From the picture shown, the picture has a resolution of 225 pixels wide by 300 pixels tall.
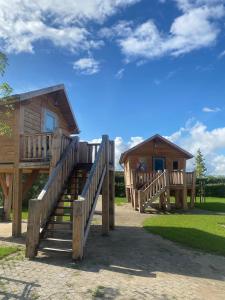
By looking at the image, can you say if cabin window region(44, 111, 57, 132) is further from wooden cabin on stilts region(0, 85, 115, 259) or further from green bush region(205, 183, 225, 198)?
green bush region(205, 183, 225, 198)

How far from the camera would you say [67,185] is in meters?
12.9

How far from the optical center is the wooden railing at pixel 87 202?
9602 millimetres

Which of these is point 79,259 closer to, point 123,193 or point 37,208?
point 37,208

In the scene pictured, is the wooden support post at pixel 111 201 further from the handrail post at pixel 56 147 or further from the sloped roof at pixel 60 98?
the sloped roof at pixel 60 98

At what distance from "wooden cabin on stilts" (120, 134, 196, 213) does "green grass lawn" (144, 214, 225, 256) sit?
3.59 metres

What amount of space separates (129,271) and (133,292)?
59.8 inches

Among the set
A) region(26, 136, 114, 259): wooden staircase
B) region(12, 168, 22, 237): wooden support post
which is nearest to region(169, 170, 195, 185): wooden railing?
region(26, 136, 114, 259): wooden staircase

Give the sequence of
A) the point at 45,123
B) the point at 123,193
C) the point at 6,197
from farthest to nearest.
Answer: the point at 123,193, the point at 6,197, the point at 45,123

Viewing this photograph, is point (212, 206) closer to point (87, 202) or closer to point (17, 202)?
point (17, 202)

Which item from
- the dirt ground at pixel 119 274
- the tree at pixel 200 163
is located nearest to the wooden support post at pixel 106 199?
the dirt ground at pixel 119 274

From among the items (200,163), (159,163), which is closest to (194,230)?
(159,163)

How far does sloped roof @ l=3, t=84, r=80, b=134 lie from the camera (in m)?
13.6

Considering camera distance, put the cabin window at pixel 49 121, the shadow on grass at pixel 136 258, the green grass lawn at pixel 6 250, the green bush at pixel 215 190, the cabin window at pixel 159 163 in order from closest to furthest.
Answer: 1. the shadow on grass at pixel 136 258
2. the green grass lawn at pixel 6 250
3. the cabin window at pixel 49 121
4. the cabin window at pixel 159 163
5. the green bush at pixel 215 190

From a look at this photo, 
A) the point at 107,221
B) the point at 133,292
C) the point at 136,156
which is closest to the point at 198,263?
the point at 133,292
